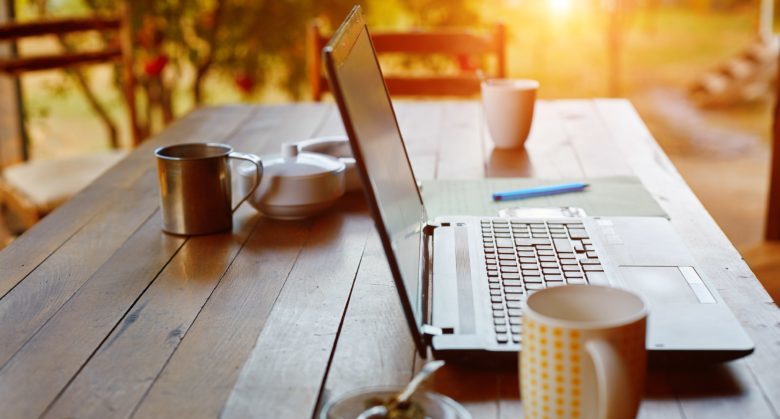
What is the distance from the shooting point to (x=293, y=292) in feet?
3.29

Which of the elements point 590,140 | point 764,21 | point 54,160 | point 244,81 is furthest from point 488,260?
point 764,21

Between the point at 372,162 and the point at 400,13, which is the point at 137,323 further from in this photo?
the point at 400,13

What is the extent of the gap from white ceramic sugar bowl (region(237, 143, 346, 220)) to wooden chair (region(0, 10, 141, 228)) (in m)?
1.25

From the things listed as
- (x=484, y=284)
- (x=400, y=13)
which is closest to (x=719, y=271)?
(x=484, y=284)

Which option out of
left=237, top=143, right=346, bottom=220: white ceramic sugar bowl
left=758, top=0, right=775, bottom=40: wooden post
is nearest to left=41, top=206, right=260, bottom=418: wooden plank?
left=237, top=143, right=346, bottom=220: white ceramic sugar bowl

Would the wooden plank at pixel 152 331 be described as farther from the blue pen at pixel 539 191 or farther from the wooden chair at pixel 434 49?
the wooden chair at pixel 434 49

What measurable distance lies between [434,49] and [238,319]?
1.60 meters

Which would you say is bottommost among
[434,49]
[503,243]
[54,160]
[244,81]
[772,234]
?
[772,234]

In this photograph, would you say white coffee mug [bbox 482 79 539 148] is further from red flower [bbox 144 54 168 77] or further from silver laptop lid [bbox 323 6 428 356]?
red flower [bbox 144 54 168 77]

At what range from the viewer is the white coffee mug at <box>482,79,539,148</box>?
168cm

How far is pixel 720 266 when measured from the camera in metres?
1.04

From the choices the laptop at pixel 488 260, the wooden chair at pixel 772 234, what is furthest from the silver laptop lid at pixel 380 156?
the wooden chair at pixel 772 234

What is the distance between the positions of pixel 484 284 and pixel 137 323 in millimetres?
337

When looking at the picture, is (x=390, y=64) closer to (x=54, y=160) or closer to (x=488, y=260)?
(x=54, y=160)
